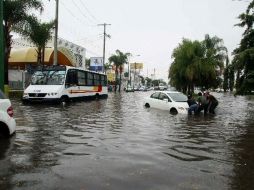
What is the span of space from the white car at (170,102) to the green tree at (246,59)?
329 centimetres

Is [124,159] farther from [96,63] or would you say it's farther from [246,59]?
[96,63]

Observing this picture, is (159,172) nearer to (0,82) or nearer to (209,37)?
(0,82)

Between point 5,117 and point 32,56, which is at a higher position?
point 32,56

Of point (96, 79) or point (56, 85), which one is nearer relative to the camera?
point (56, 85)

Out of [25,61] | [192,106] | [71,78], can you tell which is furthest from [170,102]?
[25,61]

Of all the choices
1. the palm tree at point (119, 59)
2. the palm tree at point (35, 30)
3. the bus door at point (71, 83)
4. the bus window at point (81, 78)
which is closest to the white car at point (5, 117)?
the bus door at point (71, 83)

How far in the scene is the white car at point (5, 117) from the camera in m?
9.60

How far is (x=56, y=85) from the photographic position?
2702 centimetres

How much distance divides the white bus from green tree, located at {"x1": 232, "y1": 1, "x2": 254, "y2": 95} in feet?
38.3

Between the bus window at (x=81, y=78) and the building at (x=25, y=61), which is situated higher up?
Answer: the building at (x=25, y=61)

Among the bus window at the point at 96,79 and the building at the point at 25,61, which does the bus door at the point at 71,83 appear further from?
the building at the point at 25,61

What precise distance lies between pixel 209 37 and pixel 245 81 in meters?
36.9

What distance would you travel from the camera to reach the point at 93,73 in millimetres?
35281

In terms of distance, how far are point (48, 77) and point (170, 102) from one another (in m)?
9.65
